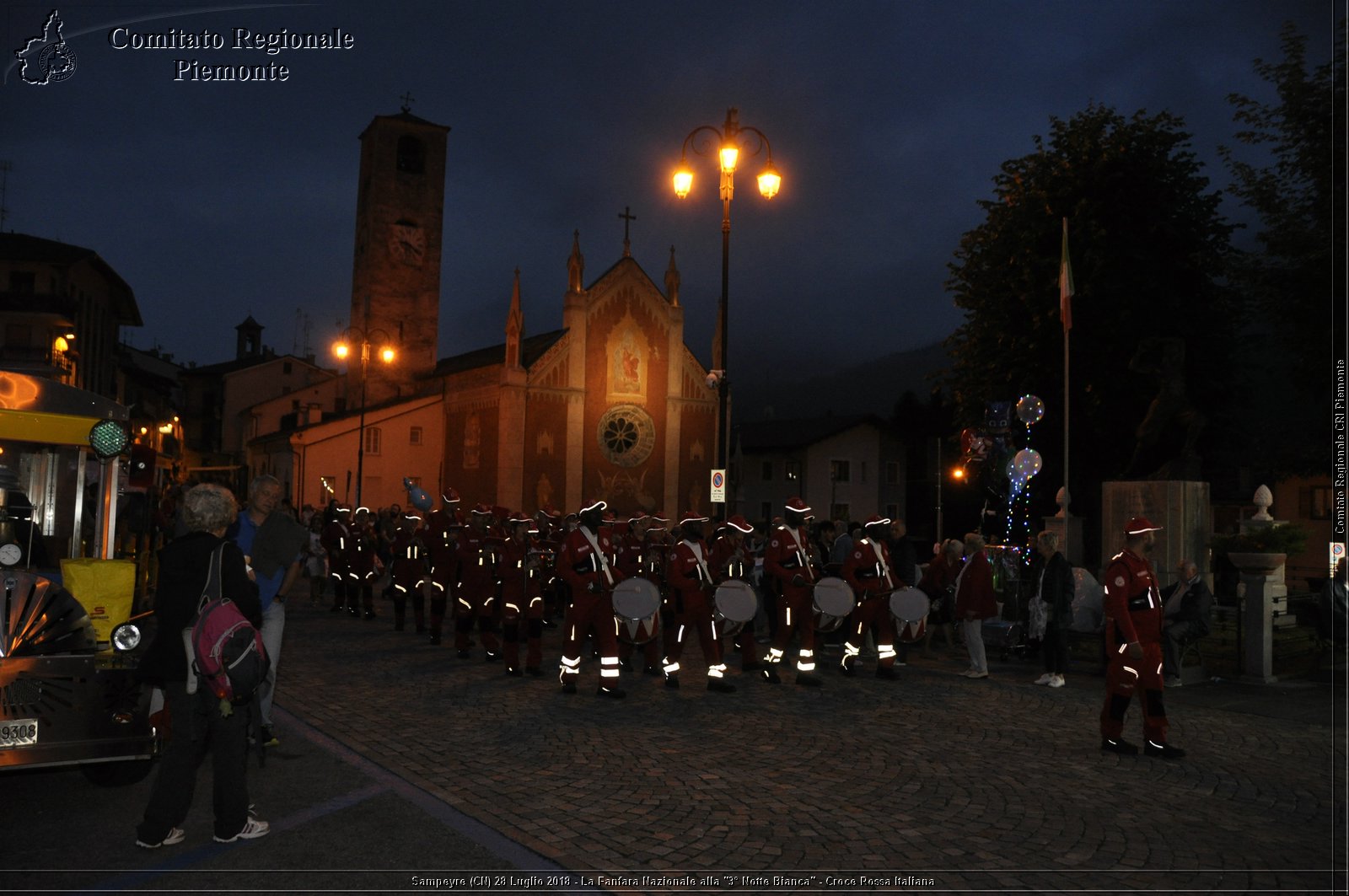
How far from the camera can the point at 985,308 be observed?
29.6 metres

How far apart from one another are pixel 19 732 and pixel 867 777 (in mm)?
5539

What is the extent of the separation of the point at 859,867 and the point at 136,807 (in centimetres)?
457

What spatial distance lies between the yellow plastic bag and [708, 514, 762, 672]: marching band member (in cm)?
696

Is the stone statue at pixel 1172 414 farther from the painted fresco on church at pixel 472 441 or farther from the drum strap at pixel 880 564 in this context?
the painted fresco on church at pixel 472 441

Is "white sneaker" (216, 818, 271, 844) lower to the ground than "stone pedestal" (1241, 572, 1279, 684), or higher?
lower

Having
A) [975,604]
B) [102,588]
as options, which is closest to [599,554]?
[975,604]

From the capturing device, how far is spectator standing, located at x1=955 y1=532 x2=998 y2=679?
1204 cm

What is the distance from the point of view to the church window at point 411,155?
51.8 m

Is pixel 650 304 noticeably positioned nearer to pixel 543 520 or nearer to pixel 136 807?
pixel 543 520

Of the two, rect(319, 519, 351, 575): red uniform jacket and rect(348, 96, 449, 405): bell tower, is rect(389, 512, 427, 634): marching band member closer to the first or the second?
rect(319, 519, 351, 575): red uniform jacket

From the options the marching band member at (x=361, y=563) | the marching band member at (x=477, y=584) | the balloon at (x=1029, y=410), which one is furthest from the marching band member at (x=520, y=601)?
the balloon at (x=1029, y=410)

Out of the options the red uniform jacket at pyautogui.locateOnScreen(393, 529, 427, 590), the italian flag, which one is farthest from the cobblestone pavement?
the italian flag

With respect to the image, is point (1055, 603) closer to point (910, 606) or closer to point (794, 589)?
point (910, 606)

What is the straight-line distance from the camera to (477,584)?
12820mm
